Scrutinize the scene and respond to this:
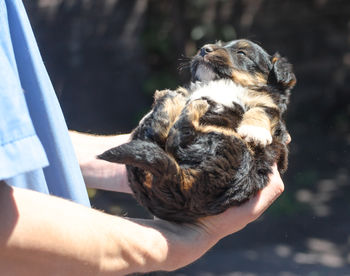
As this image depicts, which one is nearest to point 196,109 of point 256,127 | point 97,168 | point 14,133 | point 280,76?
point 256,127

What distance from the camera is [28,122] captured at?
5.65 ft

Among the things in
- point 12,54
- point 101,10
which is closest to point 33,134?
point 12,54

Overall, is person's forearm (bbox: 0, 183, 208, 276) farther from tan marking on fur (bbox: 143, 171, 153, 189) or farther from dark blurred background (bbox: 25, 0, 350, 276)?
dark blurred background (bbox: 25, 0, 350, 276)

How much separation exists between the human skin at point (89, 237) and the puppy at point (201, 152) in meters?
0.08

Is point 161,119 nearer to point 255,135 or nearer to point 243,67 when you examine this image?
point 255,135

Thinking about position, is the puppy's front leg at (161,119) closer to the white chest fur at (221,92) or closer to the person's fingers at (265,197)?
the white chest fur at (221,92)

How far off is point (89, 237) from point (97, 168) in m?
1.18

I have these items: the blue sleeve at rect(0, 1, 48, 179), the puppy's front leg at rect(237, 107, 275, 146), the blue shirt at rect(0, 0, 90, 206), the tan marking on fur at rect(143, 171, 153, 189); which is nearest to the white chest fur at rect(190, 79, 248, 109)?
the puppy's front leg at rect(237, 107, 275, 146)

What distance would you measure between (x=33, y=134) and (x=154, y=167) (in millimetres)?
573

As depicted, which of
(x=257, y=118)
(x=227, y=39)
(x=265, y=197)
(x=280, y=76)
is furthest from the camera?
(x=227, y=39)

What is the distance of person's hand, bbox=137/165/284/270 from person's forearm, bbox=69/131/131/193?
0.68 metres

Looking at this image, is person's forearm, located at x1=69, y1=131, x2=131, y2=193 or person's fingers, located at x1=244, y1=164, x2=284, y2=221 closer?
person's fingers, located at x1=244, y1=164, x2=284, y2=221

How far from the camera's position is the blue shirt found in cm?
167

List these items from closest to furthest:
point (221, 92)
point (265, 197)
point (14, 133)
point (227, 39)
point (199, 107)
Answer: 1. point (14, 133)
2. point (265, 197)
3. point (199, 107)
4. point (221, 92)
5. point (227, 39)
